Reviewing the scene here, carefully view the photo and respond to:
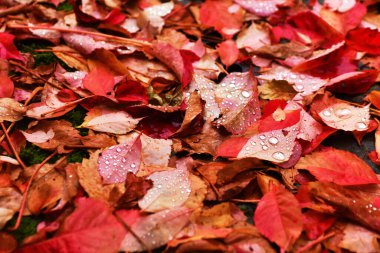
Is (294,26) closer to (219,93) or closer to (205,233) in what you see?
(219,93)

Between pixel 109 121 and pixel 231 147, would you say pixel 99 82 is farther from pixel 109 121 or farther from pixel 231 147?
pixel 231 147

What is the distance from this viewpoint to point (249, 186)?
0.92 metres

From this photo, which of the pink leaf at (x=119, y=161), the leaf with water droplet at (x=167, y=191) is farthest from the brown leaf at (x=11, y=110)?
the leaf with water droplet at (x=167, y=191)

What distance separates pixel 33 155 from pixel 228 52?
0.62 meters

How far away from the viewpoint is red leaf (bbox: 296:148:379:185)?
90 centimetres

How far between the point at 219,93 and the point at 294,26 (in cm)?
47

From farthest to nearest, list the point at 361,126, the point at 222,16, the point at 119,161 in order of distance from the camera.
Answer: the point at 222,16
the point at 361,126
the point at 119,161

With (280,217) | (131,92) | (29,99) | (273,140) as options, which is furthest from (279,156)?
(29,99)

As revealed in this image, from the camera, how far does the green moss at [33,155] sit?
3.08ft

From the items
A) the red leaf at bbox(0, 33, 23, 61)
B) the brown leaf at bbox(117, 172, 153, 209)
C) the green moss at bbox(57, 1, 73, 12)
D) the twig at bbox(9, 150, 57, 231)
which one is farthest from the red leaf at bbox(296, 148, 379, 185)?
the green moss at bbox(57, 1, 73, 12)

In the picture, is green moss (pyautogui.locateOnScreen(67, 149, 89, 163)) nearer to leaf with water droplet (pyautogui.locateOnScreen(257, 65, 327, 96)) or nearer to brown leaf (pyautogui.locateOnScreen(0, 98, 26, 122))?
brown leaf (pyautogui.locateOnScreen(0, 98, 26, 122))

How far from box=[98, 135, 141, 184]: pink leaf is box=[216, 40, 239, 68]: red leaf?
0.42 meters

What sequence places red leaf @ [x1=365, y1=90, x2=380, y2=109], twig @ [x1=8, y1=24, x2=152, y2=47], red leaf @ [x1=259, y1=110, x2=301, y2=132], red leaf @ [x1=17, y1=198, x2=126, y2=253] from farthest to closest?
twig @ [x1=8, y1=24, x2=152, y2=47], red leaf @ [x1=365, y1=90, x2=380, y2=109], red leaf @ [x1=259, y1=110, x2=301, y2=132], red leaf @ [x1=17, y1=198, x2=126, y2=253]

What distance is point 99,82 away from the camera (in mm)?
1074
